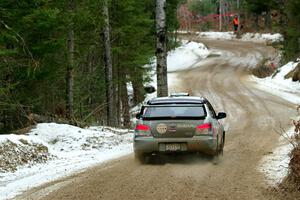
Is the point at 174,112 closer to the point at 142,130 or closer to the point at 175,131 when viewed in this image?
the point at 175,131

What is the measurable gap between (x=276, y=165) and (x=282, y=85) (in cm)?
2351

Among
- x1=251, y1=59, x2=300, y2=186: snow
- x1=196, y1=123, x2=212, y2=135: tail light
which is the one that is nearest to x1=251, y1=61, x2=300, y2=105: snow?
x1=251, y1=59, x2=300, y2=186: snow

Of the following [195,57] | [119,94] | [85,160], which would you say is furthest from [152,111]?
[195,57]

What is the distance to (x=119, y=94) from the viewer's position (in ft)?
94.2

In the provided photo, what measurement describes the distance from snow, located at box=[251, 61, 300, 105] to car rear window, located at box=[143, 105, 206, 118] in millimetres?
16919

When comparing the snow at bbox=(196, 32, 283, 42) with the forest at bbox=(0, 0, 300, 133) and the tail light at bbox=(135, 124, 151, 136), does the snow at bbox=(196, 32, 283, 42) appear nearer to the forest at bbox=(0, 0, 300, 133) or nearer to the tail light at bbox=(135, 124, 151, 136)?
the forest at bbox=(0, 0, 300, 133)

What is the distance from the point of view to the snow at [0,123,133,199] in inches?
424

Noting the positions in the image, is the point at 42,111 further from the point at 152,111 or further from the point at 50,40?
the point at 152,111

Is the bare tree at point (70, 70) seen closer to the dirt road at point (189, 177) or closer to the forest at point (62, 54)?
the forest at point (62, 54)

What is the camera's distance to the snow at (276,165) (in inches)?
409

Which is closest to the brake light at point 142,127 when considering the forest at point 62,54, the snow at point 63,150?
the snow at point 63,150

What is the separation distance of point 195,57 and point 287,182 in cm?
4783

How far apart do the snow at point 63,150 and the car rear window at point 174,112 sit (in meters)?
1.84

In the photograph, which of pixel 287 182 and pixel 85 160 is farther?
pixel 85 160
